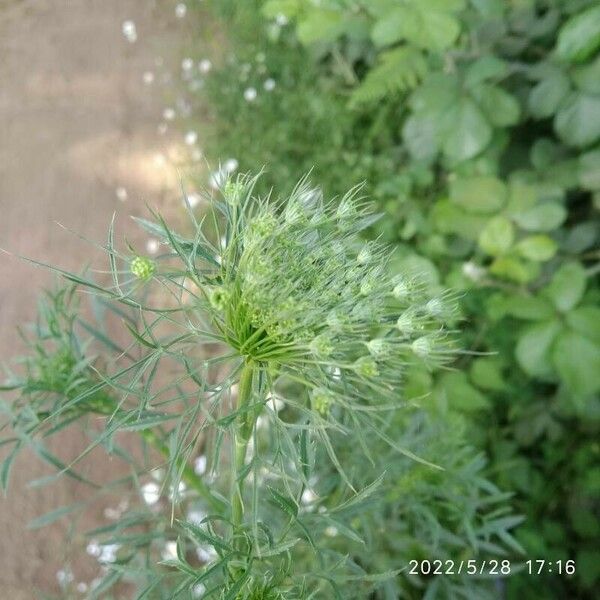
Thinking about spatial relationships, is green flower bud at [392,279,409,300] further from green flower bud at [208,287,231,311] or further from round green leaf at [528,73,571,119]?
round green leaf at [528,73,571,119]

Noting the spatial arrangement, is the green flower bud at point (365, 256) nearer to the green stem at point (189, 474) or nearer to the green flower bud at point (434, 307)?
the green flower bud at point (434, 307)

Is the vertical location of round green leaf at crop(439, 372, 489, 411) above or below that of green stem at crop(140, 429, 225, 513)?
below

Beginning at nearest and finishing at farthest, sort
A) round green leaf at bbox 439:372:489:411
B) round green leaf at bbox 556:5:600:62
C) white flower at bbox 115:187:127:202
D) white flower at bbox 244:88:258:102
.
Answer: round green leaf at bbox 556:5:600:62 < round green leaf at bbox 439:372:489:411 < white flower at bbox 244:88:258:102 < white flower at bbox 115:187:127:202

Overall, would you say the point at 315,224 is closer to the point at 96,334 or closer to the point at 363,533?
the point at 96,334

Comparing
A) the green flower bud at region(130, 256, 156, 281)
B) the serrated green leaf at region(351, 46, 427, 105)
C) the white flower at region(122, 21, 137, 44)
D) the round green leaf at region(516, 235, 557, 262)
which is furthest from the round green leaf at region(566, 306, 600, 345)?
the white flower at region(122, 21, 137, 44)

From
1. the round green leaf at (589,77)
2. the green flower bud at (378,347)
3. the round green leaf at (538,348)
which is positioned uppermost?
the round green leaf at (589,77)

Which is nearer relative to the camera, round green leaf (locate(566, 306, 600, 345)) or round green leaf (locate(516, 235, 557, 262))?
round green leaf (locate(566, 306, 600, 345))

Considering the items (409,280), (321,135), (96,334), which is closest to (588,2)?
(321,135)

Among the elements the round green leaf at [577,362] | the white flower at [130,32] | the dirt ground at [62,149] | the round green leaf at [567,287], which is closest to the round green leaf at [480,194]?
the round green leaf at [567,287]
